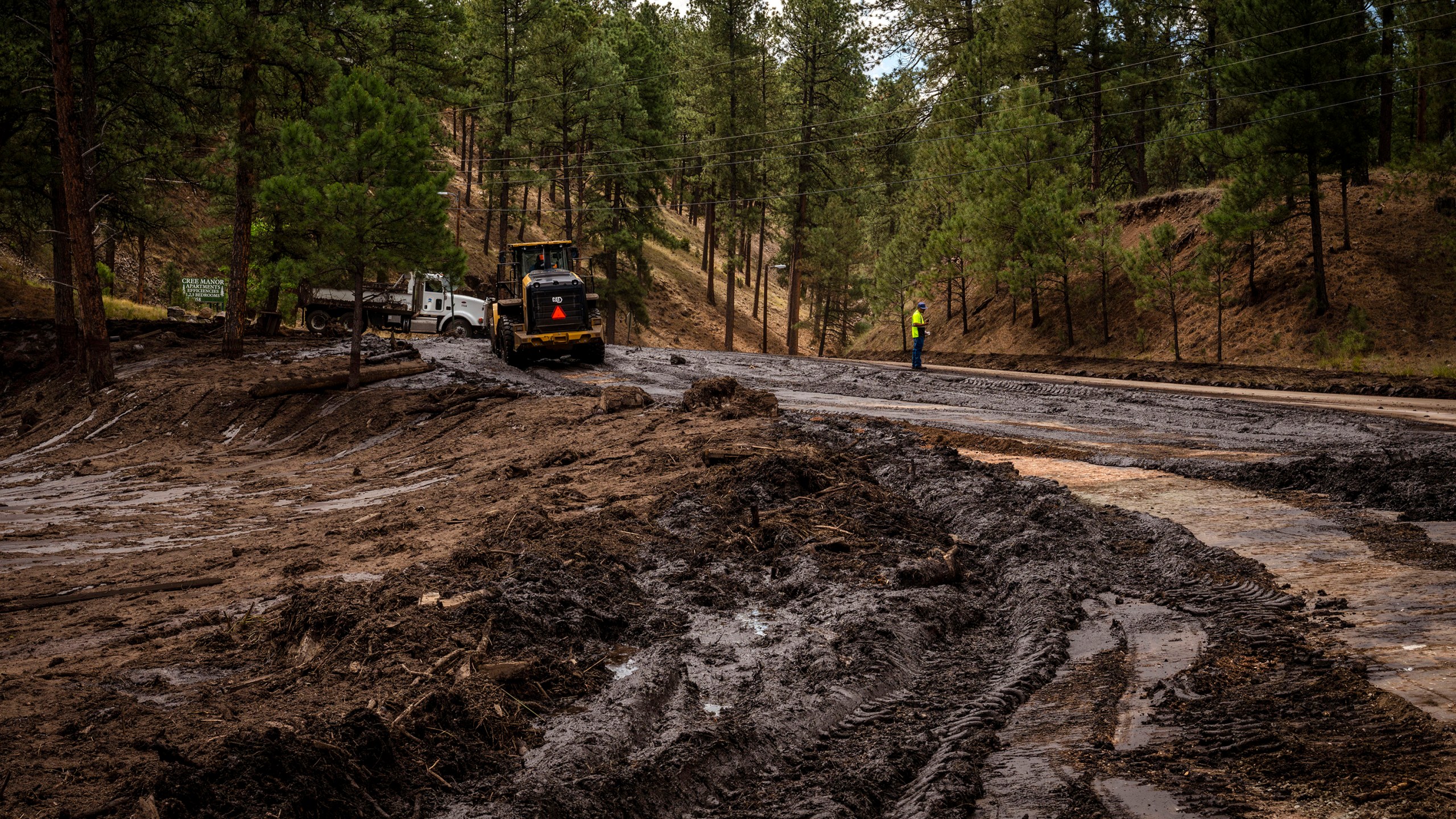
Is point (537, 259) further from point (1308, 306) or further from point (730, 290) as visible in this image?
point (1308, 306)

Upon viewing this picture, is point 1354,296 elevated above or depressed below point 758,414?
above

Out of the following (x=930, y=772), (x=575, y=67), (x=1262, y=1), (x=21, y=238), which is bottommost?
(x=930, y=772)

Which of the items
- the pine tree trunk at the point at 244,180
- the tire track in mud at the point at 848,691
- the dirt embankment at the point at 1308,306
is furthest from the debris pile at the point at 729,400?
the dirt embankment at the point at 1308,306

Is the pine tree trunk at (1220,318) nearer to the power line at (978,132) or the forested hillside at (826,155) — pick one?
the forested hillside at (826,155)

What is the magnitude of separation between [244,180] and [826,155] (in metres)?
29.2

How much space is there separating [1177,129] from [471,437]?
3626 centimetres

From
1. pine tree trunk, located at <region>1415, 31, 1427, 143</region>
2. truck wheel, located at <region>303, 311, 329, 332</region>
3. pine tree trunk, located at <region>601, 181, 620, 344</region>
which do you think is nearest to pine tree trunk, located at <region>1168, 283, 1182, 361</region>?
pine tree trunk, located at <region>1415, 31, 1427, 143</region>

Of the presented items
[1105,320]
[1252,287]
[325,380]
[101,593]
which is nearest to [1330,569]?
[101,593]

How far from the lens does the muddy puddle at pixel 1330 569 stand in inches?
224

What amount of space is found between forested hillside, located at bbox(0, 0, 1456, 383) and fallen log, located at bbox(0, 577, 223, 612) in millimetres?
11851

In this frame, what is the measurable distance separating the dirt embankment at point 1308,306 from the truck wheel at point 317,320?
24.0 metres

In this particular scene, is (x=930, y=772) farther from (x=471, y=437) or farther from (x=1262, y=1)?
(x=1262, y=1)

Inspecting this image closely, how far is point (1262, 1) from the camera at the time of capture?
2553 centimetres

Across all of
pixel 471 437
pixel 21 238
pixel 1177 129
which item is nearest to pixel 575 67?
pixel 21 238
